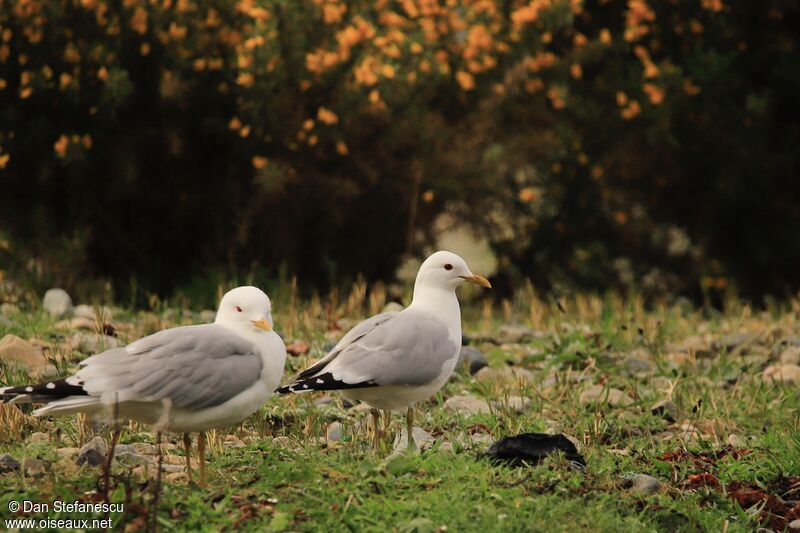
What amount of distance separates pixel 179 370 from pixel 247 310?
1.32ft

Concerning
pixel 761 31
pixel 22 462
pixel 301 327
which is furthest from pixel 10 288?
pixel 761 31

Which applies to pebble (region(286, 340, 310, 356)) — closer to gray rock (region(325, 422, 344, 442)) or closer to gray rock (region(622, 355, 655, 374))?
gray rock (region(325, 422, 344, 442))

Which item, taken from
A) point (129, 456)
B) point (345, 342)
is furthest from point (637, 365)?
point (129, 456)

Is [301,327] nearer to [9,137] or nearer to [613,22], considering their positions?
[9,137]

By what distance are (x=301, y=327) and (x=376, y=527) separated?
389cm

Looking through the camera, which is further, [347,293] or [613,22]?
[613,22]

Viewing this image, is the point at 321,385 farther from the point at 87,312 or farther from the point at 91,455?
the point at 87,312

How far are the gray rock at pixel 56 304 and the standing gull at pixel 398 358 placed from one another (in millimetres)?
3480

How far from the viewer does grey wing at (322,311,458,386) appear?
4.90 metres

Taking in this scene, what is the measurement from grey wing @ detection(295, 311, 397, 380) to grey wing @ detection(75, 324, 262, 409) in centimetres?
57

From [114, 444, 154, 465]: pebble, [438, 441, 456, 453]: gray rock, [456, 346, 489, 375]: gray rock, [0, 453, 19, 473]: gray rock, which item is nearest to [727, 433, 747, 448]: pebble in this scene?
[438, 441, 456, 453]: gray rock

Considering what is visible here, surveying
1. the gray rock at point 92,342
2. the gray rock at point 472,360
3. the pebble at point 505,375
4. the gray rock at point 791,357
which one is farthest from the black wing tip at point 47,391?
the gray rock at point 791,357

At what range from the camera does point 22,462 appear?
14.3 feet

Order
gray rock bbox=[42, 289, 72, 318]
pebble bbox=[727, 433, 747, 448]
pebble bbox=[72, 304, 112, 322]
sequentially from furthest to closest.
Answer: gray rock bbox=[42, 289, 72, 318] < pebble bbox=[72, 304, 112, 322] < pebble bbox=[727, 433, 747, 448]
